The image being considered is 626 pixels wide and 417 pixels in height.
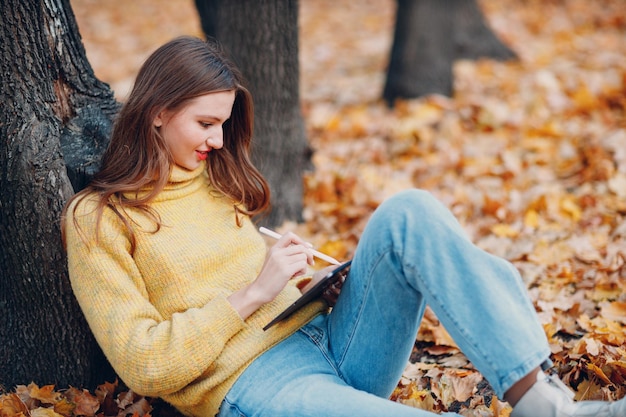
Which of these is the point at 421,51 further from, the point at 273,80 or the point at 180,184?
the point at 180,184

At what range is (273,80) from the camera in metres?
3.72

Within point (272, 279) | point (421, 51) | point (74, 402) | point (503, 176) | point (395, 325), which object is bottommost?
point (74, 402)

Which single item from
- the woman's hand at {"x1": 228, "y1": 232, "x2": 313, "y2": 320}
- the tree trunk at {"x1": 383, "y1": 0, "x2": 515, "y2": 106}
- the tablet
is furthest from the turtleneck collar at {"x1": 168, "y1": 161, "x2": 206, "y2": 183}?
the tree trunk at {"x1": 383, "y1": 0, "x2": 515, "y2": 106}

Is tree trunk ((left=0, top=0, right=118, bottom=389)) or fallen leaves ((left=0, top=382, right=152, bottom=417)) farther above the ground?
tree trunk ((left=0, top=0, right=118, bottom=389))

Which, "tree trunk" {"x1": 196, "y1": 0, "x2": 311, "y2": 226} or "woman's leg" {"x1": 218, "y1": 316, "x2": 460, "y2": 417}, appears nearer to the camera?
"woman's leg" {"x1": 218, "y1": 316, "x2": 460, "y2": 417}

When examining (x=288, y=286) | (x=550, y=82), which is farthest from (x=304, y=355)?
(x=550, y=82)

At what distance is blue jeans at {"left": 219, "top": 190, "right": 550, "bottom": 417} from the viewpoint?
1.75 m

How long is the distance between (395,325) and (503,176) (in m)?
2.48

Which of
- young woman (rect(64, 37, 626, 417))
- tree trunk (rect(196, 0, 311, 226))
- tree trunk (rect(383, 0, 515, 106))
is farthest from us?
tree trunk (rect(383, 0, 515, 106))

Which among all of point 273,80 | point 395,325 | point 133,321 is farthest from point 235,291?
point 273,80

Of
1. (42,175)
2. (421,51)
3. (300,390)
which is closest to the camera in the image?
(300,390)

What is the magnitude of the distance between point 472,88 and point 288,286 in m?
4.34

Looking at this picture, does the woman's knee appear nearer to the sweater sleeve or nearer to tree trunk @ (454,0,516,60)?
the sweater sleeve

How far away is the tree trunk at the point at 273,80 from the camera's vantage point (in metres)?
3.62
